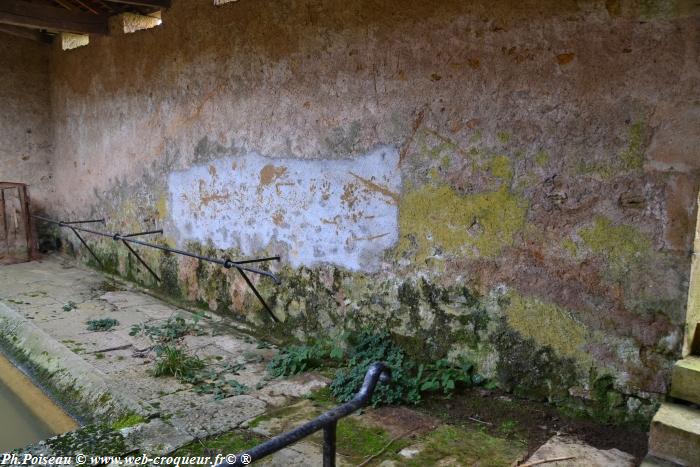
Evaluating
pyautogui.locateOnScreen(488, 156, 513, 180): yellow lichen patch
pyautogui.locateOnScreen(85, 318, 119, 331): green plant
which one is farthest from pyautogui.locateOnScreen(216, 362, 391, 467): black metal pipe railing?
pyautogui.locateOnScreen(85, 318, 119, 331): green plant

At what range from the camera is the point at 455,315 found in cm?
321

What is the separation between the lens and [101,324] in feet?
15.2

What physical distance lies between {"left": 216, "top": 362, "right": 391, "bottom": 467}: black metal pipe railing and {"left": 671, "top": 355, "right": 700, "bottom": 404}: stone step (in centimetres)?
137

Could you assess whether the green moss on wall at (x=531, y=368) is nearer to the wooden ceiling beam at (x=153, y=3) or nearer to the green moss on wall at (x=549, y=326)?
the green moss on wall at (x=549, y=326)

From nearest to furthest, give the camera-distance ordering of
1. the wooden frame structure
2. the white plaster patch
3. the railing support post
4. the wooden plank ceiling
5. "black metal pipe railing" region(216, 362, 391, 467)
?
1. "black metal pipe railing" region(216, 362, 391, 467)
2. the railing support post
3. the white plaster patch
4. the wooden plank ceiling
5. the wooden frame structure

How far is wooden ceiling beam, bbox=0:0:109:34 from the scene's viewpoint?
5336 millimetres

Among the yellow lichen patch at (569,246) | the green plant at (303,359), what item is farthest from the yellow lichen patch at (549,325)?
the green plant at (303,359)

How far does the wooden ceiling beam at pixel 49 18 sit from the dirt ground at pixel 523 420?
17.0ft

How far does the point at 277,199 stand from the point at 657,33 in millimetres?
2672

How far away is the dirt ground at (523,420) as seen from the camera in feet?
Answer: 8.45

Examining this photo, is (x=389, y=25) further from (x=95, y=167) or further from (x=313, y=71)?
(x=95, y=167)

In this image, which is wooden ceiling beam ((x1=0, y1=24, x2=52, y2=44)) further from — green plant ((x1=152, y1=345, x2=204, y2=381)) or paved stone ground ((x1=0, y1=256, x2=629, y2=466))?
green plant ((x1=152, y1=345, x2=204, y2=381))

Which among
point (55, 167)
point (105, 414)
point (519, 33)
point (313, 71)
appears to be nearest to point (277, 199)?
point (313, 71)

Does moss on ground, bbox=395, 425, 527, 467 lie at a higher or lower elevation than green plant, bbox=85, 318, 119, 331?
lower
